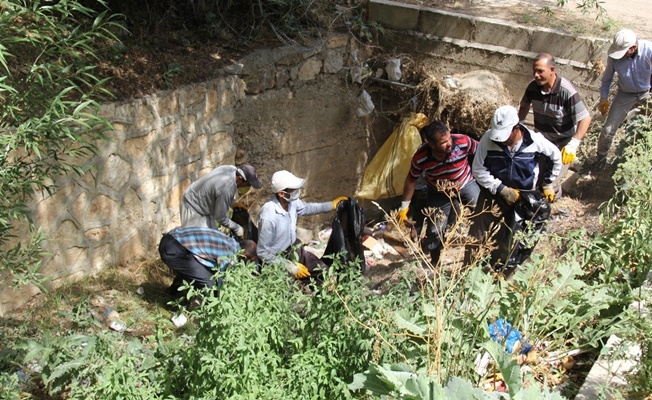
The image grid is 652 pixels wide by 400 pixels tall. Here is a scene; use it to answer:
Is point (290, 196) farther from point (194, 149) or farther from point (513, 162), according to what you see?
point (194, 149)

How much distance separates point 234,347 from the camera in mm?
3203

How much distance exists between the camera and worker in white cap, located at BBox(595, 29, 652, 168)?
20.5 feet

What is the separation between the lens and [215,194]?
5469 millimetres

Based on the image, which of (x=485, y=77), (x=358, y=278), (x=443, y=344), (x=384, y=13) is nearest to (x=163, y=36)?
(x=384, y=13)

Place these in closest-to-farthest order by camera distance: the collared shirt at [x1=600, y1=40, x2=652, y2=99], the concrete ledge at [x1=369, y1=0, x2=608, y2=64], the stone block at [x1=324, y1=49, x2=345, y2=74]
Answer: the collared shirt at [x1=600, y1=40, x2=652, y2=99]
the concrete ledge at [x1=369, y1=0, x2=608, y2=64]
the stone block at [x1=324, y1=49, x2=345, y2=74]

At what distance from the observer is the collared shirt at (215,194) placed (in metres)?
5.44

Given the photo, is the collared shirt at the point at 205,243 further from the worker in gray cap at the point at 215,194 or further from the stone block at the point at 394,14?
the stone block at the point at 394,14

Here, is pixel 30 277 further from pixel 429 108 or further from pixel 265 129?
pixel 429 108

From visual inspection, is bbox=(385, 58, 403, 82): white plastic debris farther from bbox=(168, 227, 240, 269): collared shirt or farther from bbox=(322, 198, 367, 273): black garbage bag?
bbox=(168, 227, 240, 269): collared shirt

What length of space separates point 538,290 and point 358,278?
90cm

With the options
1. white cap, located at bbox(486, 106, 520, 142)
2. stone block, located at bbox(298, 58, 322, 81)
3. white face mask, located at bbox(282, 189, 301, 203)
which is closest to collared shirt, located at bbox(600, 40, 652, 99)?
white cap, located at bbox(486, 106, 520, 142)

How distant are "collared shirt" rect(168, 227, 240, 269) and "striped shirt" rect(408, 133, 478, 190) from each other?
65.9 inches

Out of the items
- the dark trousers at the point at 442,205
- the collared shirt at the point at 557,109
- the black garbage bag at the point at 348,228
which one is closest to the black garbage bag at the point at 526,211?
the dark trousers at the point at 442,205

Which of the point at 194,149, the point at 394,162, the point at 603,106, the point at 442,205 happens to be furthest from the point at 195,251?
the point at 603,106
